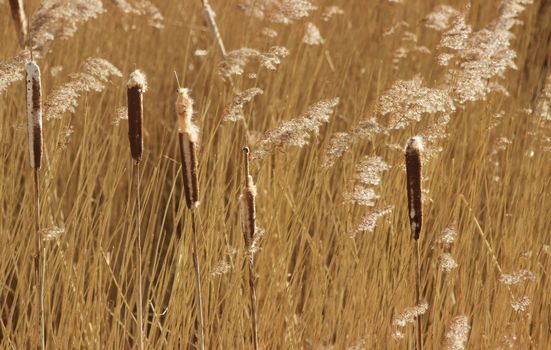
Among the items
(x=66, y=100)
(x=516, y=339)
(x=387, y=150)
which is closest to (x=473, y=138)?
(x=387, y=150)

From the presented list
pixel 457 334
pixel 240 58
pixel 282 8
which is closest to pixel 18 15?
pixel 240 58

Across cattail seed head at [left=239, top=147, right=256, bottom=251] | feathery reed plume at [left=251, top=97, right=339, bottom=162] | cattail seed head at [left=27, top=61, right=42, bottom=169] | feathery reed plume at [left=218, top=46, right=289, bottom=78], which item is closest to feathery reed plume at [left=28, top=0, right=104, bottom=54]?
feathery reed plume at [left=218, top=46, right=289, bottom=78]

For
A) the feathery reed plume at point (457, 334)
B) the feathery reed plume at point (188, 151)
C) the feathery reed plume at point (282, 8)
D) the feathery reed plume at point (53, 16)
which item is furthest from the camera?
the feathery reed plume at point (282, 8)

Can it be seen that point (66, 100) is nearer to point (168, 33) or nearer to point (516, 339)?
point (516, 339)

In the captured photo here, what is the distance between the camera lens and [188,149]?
975 mm

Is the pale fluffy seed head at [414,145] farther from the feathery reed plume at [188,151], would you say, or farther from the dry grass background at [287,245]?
the dry grass background at [287,245]

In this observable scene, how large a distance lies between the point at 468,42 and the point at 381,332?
0.78 meters

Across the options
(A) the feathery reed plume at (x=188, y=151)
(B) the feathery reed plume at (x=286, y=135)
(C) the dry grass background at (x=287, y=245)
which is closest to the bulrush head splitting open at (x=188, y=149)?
(A) the feathery reed plume at (x=188, y=151)

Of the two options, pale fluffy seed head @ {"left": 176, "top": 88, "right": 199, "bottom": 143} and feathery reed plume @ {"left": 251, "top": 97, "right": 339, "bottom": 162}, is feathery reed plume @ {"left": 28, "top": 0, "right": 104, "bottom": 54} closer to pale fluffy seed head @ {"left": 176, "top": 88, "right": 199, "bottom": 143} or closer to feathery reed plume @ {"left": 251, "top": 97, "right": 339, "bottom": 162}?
feathery reed plume @ {"left": 251, "top": 97, "right": 339, "bottom": 162}

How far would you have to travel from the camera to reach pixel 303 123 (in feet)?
5.51

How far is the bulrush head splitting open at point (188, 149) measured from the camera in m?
0.98

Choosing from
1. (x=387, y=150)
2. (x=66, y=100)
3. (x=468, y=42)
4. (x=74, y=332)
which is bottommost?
(x=74, y=332)

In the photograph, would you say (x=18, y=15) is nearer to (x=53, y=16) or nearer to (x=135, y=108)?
(x=135, y=108)

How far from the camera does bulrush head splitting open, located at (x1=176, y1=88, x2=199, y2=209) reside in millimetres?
976
